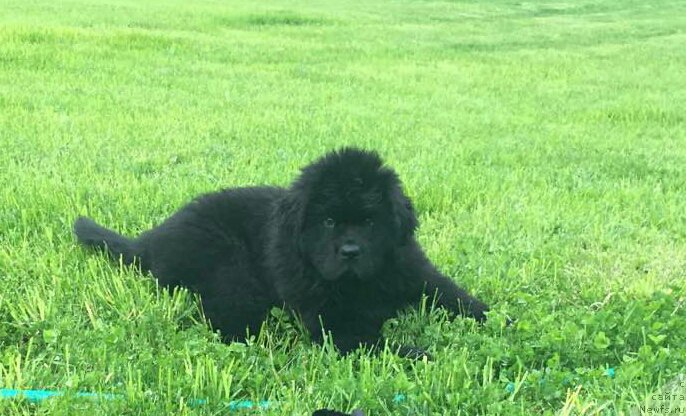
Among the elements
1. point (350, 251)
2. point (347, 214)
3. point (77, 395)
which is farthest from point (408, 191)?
point (77, 395)

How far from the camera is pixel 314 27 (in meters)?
22.7

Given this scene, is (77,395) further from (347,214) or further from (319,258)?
(347,214)

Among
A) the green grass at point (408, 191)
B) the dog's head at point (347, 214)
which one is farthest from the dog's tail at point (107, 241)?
the dog's head at point (347, 214)

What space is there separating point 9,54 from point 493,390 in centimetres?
1165

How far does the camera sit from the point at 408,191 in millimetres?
5547

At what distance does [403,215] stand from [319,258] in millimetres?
472

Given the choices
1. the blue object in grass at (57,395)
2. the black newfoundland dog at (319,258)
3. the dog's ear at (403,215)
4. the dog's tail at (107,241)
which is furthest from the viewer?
the dog's tail at (107,241)

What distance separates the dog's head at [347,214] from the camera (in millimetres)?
3375

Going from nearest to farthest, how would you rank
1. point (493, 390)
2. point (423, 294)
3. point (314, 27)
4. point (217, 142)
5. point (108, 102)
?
1. point (493, 390)
2. point (423, 294)
3. point (217, 142)
4. point (108, 102)
5. point (314, 27)

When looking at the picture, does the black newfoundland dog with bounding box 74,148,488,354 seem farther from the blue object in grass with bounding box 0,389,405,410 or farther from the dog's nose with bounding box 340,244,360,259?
the blue object in grass with bounding box 0,389,405,410

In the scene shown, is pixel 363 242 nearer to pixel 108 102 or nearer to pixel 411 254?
pixel 411 254

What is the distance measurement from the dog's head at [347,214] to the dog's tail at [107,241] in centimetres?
105

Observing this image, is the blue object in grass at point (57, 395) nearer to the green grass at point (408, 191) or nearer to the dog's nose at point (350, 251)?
the green grass at point (408, 191)

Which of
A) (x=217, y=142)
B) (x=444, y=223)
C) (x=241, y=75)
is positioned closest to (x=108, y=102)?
(x=217, y=142)
